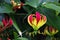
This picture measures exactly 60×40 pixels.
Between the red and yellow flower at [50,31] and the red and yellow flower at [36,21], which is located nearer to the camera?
the red and yellow flower at [36,21]

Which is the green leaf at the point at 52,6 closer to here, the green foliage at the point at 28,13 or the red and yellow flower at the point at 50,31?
the green foliage at the point at 28,13

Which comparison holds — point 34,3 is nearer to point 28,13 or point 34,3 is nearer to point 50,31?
point 28,13

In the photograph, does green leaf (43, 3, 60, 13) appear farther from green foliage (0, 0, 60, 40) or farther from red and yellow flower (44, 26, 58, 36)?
red and yellow flower (44, 26, 58, 36)

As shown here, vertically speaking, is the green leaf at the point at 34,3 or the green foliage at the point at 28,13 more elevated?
the green leaf at the point at 34,3

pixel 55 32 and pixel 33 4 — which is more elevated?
pixel 33 4

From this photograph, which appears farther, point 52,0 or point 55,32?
point 52,0

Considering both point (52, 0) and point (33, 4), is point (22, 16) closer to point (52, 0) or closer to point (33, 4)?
point (33, 4)

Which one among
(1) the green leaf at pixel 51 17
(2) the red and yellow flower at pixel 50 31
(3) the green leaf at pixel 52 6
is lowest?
(2) the red and yellow flower at pixel 50 31

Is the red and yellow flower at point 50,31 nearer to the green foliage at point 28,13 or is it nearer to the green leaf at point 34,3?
the green foliage at point 28,13

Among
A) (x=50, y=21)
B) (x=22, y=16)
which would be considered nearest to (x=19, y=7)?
(x=22, y=16)

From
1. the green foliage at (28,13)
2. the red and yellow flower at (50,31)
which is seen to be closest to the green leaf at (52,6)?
the green foliage at (28,13)

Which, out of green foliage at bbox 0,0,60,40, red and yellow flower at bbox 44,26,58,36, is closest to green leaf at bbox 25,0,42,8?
green foliage at bbox 0,0,60,40
